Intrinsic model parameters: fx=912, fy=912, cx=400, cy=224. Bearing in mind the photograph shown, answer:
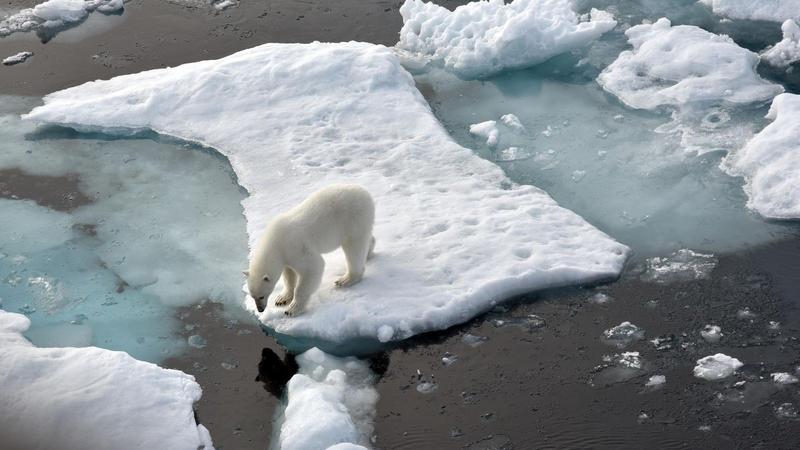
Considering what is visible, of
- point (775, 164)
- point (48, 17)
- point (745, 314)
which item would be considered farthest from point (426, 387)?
point (48, 17)

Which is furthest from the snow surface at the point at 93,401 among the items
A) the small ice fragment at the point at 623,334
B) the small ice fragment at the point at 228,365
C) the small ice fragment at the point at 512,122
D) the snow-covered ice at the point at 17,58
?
the snow-covered ice at the point at 17,58

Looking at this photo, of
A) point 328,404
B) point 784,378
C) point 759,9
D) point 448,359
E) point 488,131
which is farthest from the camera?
point 759,9

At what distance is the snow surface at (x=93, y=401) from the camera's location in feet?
19.4

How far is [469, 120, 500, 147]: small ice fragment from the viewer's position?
30.8ft

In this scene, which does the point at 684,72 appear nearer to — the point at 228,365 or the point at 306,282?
the point at 306,282

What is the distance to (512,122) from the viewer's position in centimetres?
972

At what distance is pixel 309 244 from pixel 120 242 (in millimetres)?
2232

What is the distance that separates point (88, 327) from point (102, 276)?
0.70 meters

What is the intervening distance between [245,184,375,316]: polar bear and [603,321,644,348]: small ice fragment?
1974 millimetres

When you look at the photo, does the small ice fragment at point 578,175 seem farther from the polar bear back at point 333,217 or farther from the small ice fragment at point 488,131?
the polar bear back at point 333,217

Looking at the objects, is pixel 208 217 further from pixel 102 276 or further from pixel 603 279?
pixel 603 279

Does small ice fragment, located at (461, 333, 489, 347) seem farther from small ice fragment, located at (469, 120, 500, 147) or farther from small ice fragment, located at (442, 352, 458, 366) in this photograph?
small ice fragment, located at (469, 120, 500, 147)

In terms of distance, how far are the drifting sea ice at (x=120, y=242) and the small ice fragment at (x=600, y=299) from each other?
2.84 meters

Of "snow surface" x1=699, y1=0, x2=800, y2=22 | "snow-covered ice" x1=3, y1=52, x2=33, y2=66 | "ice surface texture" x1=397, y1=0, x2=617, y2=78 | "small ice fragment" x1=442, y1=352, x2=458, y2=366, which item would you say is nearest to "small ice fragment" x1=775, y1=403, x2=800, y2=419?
"small ice fragment" x1=442, y1=352, x2=458, y2=366
